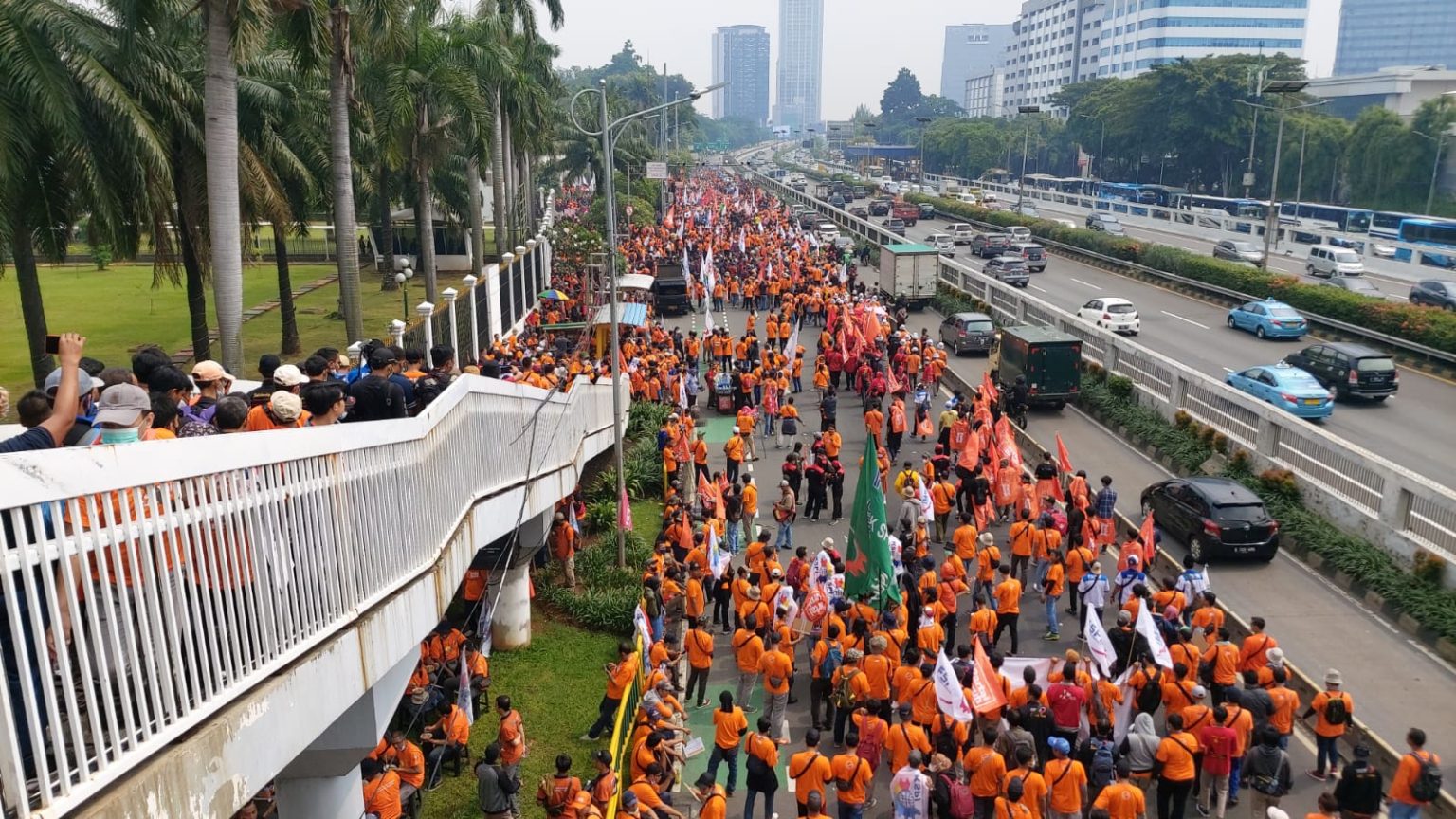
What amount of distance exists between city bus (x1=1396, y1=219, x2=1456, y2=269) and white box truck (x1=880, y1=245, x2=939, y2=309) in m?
23.4

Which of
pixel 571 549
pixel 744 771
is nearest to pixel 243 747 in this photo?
pixel 744 771

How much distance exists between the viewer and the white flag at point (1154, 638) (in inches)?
416

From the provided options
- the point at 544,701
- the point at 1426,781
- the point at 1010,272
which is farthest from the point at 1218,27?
the point at 1426,781

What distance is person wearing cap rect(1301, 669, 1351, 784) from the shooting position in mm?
10242

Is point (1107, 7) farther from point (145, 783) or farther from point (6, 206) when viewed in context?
point (145, 783)

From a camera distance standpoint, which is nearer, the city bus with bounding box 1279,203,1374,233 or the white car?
the white car

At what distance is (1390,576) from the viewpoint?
15.0 meters

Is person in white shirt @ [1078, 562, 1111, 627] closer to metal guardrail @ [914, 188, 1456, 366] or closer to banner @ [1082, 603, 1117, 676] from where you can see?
banner @ [1082, 603, 1117, 676]

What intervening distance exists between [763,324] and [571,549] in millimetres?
21400

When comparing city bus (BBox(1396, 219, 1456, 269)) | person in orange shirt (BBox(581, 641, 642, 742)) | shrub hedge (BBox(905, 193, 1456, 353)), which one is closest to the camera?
person in orange shirt (BBox(581, 641, 642, 742))

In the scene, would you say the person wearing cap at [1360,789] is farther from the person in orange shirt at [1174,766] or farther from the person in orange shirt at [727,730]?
the person in orange shirt at [727,730]

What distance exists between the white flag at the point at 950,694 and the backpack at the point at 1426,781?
3564 mm

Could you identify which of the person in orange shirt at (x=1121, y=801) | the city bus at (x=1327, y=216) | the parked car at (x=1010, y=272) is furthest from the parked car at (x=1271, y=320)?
the city bus at (x=1327, y=216)

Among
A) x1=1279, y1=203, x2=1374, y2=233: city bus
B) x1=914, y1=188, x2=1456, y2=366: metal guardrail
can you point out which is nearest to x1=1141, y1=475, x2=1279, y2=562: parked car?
x1=914, y1=188, x2=1456, y2=366: metal guardrail
